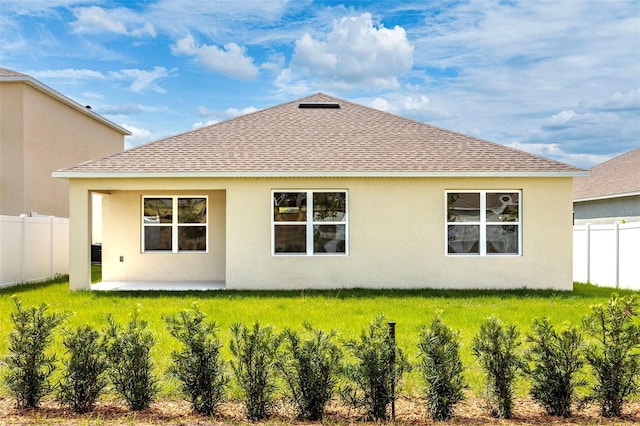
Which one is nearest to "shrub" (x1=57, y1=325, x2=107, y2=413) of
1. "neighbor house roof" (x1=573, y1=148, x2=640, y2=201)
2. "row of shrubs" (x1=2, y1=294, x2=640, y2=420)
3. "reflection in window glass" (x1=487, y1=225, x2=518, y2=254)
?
"row of shrubs" (x1=2, y1=294, x2=640, y2=420)

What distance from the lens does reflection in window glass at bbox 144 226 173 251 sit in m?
17.5

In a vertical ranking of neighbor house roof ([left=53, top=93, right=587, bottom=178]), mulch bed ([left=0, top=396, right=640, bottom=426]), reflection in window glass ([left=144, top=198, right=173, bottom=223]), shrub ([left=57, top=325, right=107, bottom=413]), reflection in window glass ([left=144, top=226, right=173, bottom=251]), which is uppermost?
neighbor house roof ([left=53, top=93, right=587, bottom=178])

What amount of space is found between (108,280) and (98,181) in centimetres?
349

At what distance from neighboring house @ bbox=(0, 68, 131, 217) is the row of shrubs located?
58.0 ft

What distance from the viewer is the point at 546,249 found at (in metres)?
15.7

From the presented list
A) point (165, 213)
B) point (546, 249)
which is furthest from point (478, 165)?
point (165, 213)

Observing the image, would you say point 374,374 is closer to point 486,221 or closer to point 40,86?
point 486,221

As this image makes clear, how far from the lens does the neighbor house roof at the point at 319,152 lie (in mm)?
15469

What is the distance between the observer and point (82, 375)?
6.20m

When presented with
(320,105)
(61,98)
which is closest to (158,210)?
(320,105)

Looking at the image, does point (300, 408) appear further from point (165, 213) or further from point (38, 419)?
point (165, 213)

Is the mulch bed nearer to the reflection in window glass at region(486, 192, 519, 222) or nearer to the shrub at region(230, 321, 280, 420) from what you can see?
the shrub at region(230, 321, 280, 420)

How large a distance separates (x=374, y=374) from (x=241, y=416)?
144 cm

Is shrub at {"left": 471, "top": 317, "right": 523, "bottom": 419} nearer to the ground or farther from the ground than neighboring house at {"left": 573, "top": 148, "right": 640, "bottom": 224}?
nearer to the ground
